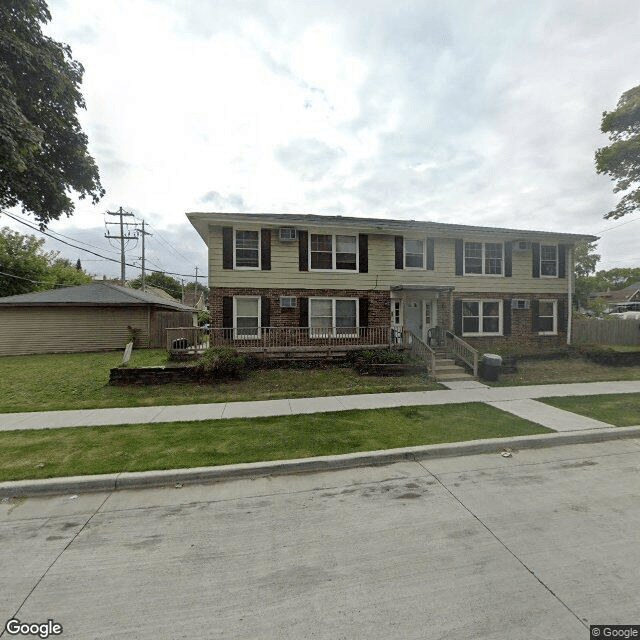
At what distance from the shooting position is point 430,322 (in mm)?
13523

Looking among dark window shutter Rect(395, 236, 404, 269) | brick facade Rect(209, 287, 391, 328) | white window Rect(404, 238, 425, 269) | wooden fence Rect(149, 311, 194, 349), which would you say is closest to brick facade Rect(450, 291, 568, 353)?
white window Rect(404, 238, 425, 269)

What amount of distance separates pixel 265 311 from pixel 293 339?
5.17 feet

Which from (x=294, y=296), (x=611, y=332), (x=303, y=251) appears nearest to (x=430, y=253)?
(x=303, y=251)

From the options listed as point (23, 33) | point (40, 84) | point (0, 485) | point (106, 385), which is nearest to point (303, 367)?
point (106, 385)

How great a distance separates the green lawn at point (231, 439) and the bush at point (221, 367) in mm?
3454

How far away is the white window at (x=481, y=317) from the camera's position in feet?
45.3

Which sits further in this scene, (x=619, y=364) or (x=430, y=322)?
(x=430, y=322)

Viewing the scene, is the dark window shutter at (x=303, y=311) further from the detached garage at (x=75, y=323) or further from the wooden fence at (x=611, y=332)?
the wooden fence at (x=611, y=332)

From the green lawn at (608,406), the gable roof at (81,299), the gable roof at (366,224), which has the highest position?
the gable roof at (366,224)

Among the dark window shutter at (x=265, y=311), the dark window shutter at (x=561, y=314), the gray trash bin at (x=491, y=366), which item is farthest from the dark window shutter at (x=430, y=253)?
the dark window shutter at (x=265, y=311)

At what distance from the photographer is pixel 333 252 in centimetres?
1277

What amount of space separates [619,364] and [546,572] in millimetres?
13595

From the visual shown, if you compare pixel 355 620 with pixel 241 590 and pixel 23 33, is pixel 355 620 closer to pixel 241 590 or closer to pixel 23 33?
pixel 241 590

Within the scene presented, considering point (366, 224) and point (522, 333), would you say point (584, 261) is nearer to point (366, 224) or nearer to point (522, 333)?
point (522, 333)
